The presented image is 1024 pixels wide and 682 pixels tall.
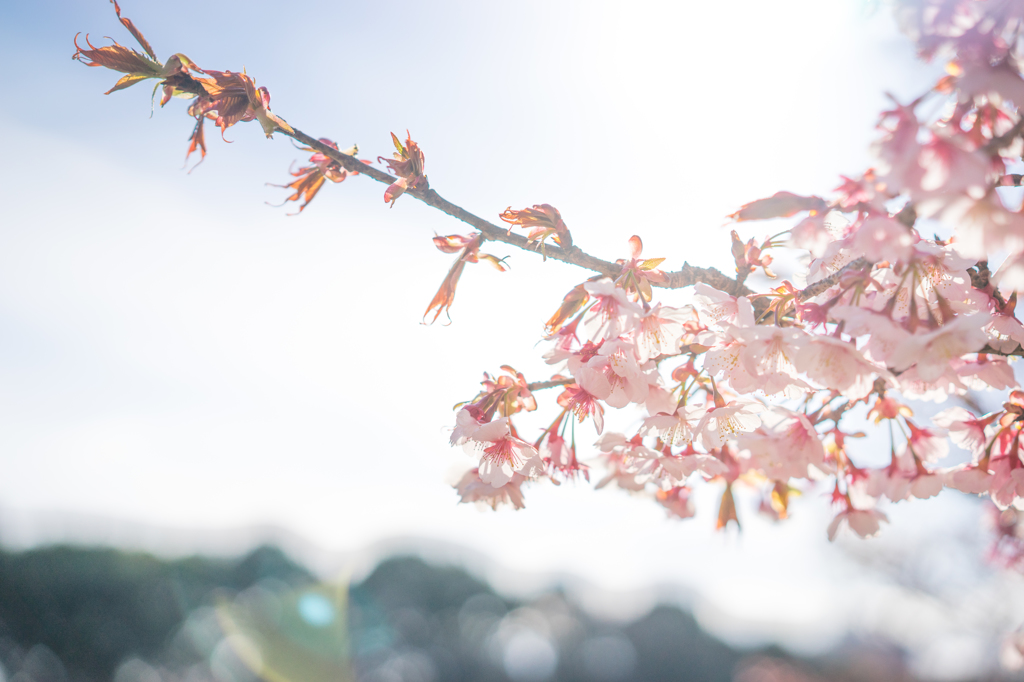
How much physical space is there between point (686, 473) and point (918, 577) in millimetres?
8010

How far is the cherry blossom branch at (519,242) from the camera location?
1.07 meters

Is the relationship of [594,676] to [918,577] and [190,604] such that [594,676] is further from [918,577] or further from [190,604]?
[918,577]

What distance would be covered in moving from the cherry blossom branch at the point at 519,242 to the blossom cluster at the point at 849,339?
4 cm

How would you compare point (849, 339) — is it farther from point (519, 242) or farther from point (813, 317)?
point (519, 242)

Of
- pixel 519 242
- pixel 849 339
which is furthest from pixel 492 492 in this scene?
pixel 849 339

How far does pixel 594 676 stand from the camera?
2081 cm

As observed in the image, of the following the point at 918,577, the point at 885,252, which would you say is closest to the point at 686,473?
the point at 885,252

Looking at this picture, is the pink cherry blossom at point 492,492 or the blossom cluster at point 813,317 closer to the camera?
the blossom cluster at point 813,317

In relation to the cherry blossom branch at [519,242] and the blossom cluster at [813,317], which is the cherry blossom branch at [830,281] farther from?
the cherry blossom branch at [519,242]

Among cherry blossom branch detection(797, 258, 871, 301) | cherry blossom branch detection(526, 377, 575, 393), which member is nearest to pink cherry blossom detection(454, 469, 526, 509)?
cherry blossom branch detection(526, 377, 575, 393)

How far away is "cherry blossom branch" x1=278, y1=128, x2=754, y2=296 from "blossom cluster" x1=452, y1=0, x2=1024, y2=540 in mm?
43

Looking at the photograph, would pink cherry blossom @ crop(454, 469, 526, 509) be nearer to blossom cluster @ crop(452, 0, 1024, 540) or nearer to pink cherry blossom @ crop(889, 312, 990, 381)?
blossom cluster @ crop(452, 0, 1024, 540)

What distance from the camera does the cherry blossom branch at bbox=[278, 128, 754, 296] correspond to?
107 cm

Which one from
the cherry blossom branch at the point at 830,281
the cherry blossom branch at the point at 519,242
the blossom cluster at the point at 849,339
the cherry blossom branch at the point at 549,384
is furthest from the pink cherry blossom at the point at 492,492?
the cherry blossom branch at the point at 830,281
